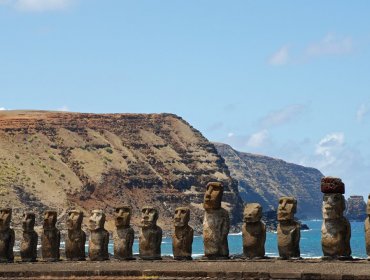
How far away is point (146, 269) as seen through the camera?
27.5 metres

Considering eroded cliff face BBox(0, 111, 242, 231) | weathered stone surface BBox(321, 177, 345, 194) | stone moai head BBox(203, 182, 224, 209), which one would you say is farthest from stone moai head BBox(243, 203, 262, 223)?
eroded cliff face BBox(0, 111, 242, 231)

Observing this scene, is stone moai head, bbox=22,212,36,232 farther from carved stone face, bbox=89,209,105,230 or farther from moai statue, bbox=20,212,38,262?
carved stone face, bbox=89,209,105,230

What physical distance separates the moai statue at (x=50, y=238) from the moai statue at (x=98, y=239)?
157 cm

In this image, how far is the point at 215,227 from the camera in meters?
31.2

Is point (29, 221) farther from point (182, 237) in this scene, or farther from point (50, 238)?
point (182, 237)

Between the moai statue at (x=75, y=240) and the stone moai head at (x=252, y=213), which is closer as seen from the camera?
the stone moai head at (x=252, y=213)

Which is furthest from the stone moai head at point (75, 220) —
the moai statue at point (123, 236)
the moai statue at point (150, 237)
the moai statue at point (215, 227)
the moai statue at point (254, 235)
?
the moai statue at point (254, 235)

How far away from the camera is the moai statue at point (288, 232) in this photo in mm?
29797

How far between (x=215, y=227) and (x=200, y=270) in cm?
471

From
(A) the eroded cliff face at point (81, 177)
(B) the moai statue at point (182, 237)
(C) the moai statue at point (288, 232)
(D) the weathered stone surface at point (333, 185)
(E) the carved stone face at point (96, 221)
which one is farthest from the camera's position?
(A) the eroded cliff face at point (81, 177)

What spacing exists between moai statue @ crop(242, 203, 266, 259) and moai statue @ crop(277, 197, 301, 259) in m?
0.63

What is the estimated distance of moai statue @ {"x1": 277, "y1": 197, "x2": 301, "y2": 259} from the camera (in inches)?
1173

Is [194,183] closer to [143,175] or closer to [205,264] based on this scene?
[143,175]

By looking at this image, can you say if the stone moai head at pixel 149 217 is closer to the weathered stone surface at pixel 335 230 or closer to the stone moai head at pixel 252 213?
the stone moai head at pixel 252 213
